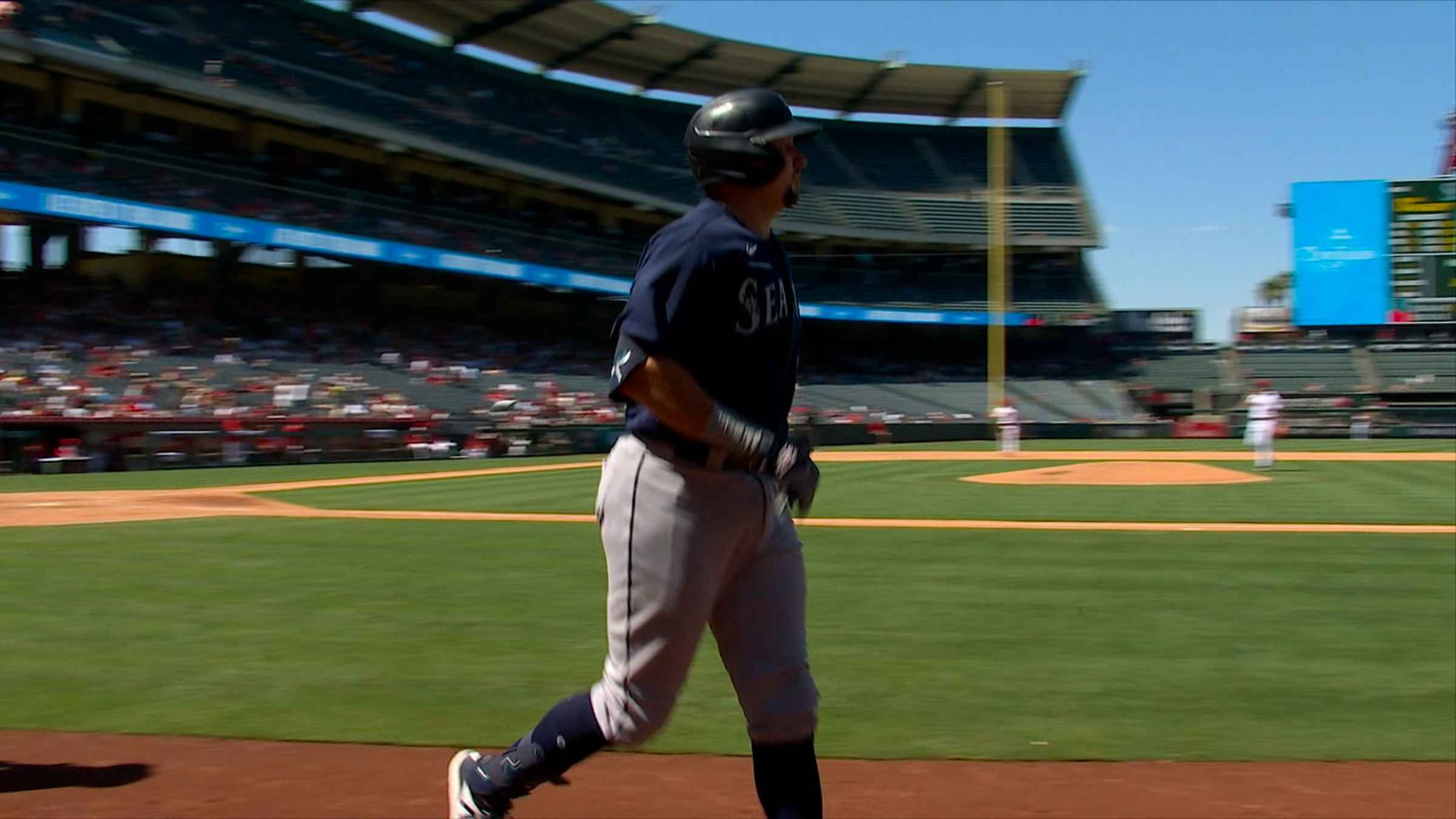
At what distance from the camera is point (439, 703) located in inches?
200

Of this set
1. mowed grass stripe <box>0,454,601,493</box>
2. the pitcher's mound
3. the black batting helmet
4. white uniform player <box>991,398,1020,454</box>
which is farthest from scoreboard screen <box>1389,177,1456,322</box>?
the black batting helmet

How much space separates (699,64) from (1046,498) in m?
36.8

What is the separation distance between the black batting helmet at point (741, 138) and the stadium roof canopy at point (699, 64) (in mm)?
40396

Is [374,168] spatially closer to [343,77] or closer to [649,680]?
[343,77]

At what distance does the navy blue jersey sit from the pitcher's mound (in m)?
16.5

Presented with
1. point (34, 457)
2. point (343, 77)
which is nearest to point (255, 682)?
point (34, 457)

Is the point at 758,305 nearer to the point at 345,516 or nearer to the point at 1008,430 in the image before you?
the point at 345,516

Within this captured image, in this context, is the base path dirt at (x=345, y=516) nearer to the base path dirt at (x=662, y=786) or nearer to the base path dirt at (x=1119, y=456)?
the base path dirt at (x=662, y=786)

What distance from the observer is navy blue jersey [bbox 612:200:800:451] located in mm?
2650

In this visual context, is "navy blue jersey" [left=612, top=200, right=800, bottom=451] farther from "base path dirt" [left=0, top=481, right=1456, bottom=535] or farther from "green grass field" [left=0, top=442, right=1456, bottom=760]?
"base path dirt" [left=0, top=481, right=1456, bottom=535]

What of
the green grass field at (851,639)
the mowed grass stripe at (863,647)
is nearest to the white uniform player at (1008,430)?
the green grass field at (851,639)

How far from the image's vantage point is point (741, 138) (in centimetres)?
285

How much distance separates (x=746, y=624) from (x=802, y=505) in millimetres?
306

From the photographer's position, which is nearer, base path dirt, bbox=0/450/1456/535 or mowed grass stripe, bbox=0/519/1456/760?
mowed grass stripe, bbox=0/519/1456/760
